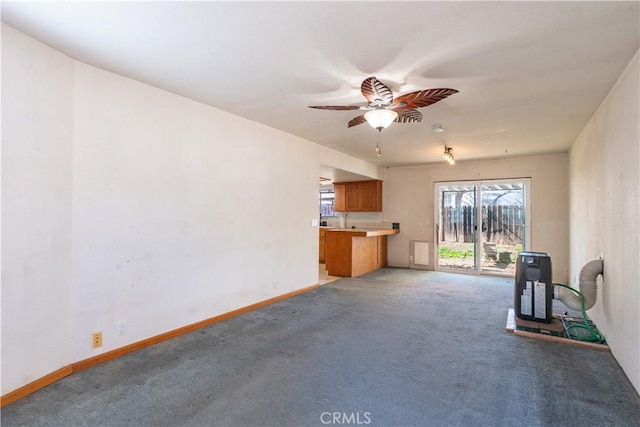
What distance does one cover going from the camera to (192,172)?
328 cm

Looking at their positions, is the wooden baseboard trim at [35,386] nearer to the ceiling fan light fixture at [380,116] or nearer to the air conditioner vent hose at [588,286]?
the ceiling fan light fixture at [380,116]

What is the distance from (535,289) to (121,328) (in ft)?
13.5

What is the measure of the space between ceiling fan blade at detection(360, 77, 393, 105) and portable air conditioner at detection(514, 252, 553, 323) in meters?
2.44

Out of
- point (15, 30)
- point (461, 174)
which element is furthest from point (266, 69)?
point (461, 174)

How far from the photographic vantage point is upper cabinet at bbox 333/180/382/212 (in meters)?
7.46

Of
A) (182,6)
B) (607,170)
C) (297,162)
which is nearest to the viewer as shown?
(182,6)

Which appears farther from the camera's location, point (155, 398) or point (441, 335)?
point (441, 335)

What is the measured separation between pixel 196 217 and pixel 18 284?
58.2 inches

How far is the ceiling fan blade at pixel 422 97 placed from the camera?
2.34m

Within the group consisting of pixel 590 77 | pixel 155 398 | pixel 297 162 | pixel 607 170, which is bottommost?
pixel 155 398

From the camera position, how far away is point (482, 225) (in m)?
6.46

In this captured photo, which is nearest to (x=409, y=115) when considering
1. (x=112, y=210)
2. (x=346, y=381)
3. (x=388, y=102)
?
(x=388, y=102)

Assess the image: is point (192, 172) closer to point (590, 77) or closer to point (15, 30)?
point (15, 30)

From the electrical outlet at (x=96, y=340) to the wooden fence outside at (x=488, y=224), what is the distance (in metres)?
6.27
